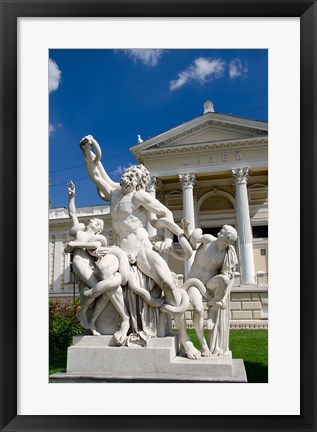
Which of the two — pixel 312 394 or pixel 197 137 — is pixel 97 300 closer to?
pixel 312 394

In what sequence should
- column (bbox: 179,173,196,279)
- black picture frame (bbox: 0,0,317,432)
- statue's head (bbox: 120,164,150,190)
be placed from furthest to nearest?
column (bbox: 179,173,196,279), statue's head (bbox: 120,164,150,190), black picture frame (bbox: 0,0,317,432)

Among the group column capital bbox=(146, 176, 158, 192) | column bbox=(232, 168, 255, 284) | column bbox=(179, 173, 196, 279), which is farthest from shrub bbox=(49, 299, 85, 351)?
column bbox=(179, 173, 196, 279)

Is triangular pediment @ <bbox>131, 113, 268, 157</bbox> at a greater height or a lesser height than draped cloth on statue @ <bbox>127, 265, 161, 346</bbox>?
greater

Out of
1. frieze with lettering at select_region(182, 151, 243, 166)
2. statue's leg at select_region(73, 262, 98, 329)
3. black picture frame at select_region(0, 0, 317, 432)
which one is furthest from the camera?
frieze with lettering at select_region(182, 151, 243, 166)

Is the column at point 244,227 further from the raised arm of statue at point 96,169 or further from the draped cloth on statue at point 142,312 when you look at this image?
the draped cloth on statue at point 142,312

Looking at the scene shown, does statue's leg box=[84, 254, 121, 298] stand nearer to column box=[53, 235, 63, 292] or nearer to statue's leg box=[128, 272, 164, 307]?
statue's leg box=[128, 272, 164, 307]

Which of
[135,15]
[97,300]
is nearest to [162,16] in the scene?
[135,15]

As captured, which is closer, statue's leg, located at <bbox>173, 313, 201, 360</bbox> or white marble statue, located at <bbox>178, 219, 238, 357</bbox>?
statue's leg, located at <bbox>173, 313, 201, 360</bbox>

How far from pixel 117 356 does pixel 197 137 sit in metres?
23.5

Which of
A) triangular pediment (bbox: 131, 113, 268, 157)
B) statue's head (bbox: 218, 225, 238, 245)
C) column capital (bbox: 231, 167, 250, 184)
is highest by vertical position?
triangular pediment (bbox: 131, 113, 268, 157)

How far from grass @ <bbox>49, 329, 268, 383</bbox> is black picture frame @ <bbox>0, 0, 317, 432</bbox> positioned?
4.44 ft

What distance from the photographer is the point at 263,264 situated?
27516 millimetres

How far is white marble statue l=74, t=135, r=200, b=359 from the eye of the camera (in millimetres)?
4422

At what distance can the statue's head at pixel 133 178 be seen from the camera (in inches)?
195
